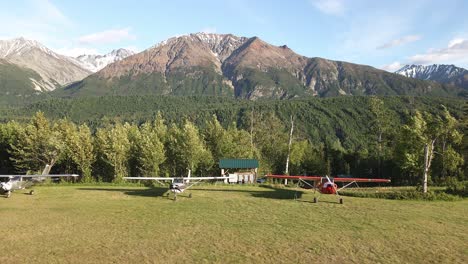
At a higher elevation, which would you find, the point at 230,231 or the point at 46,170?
the point at 46,170

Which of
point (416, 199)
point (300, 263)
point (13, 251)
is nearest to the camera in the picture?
point (300, 263)

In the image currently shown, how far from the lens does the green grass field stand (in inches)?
652

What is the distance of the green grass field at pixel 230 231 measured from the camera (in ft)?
54.3

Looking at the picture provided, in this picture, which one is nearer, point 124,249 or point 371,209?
point 124,249

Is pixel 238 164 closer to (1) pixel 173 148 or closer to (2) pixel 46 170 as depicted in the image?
(1) pixel 173 148

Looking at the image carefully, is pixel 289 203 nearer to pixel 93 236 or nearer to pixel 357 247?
pixel 357 247

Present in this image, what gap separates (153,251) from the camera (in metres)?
17.1

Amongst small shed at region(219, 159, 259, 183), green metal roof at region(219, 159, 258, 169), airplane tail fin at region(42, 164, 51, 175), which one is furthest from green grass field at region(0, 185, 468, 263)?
airplane tail fin at region(42, 164, 51, 175)

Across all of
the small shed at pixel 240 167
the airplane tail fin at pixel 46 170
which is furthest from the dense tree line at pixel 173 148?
the small shed at pixel 240 167

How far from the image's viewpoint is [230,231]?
21047 mm

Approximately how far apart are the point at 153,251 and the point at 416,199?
92.2ft

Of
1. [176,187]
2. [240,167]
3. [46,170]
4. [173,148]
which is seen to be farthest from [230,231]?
[46,170]

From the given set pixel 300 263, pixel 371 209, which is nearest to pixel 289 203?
pixel 371 209

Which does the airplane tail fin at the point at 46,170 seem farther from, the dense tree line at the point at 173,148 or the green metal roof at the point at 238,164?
the green metal roof at the point at 238,164
